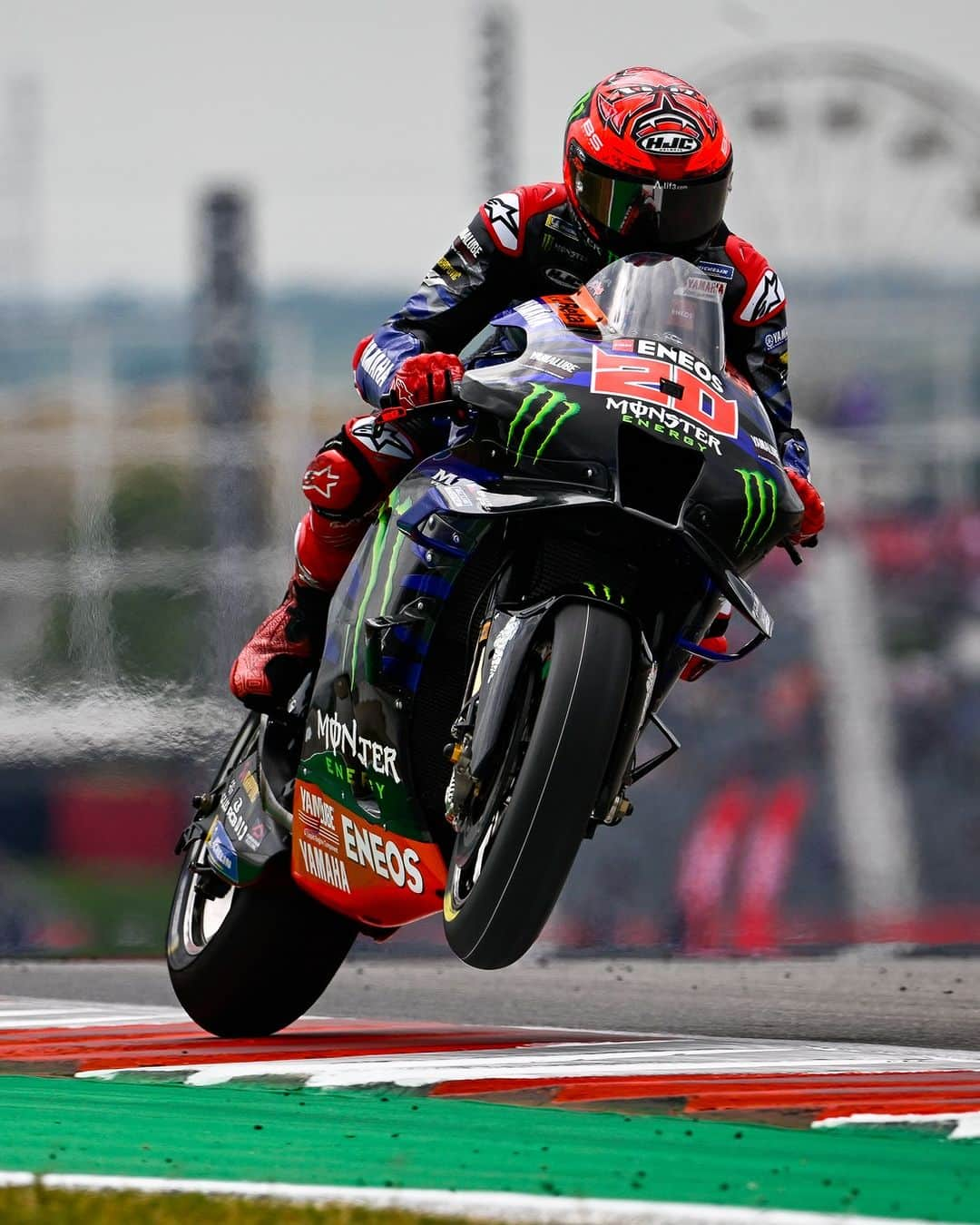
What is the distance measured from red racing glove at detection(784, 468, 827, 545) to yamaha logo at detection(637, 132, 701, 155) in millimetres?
710

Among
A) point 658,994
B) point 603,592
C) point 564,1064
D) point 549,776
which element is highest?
point 603,592

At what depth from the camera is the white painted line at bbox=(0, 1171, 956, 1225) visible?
2.68 meters

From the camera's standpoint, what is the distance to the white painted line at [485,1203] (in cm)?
268

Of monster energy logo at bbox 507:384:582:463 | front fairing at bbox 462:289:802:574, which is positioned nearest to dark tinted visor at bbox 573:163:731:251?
front fairing at bbox 462:289:802:574

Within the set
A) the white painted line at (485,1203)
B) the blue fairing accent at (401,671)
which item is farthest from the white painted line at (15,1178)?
the blue fairing accent at (401,671)

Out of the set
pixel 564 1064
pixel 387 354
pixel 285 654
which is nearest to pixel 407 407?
pixel 387 354

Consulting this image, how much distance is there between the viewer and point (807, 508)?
15.0 feet

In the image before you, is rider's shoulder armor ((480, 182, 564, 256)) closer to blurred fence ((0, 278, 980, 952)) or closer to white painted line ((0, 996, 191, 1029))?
white painted line ((0, 996, 191, 1029))

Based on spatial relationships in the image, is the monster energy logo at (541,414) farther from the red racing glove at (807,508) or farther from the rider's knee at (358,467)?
the rider's knee at (358,467)

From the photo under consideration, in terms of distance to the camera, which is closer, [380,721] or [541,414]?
[541,414]

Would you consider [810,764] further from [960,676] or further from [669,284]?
[669,284]

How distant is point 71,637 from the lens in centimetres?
917

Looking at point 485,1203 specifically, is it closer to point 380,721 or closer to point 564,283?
point 380,721

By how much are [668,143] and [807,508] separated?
2.75 ft
